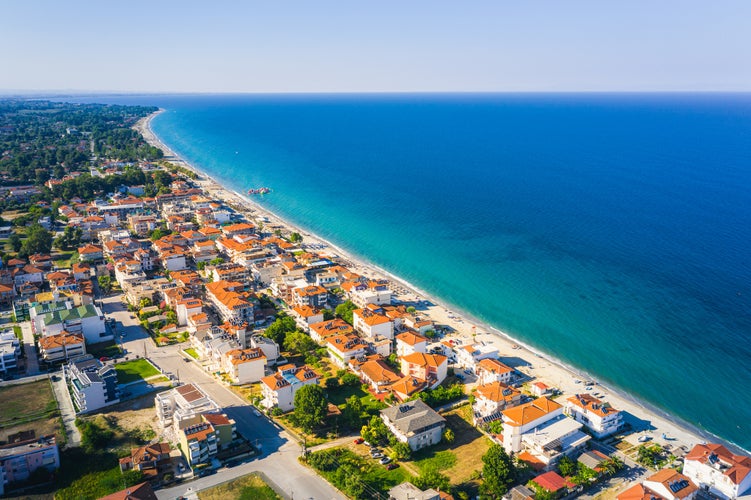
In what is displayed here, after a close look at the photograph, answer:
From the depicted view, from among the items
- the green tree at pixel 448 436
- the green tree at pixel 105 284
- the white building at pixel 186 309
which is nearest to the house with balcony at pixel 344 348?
the green tree at pixel 448 436

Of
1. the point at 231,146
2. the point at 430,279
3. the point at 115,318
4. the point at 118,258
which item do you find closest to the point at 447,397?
the point at 430,279

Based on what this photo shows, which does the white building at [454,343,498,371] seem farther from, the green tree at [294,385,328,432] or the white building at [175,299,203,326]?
the white building at [175,299,203,326]

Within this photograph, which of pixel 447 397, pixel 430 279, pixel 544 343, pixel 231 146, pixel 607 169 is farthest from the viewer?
pixel 231 146

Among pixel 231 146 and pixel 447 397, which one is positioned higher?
pixel 231 146

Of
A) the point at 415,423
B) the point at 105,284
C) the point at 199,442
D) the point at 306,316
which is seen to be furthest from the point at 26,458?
the point at 105,284

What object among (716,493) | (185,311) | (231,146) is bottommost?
(716,493)

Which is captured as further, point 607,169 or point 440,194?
point 607,169

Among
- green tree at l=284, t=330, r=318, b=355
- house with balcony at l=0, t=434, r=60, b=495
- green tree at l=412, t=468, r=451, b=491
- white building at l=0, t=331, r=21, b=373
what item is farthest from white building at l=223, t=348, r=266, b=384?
white building at l=0, t=331, r=21, b=373

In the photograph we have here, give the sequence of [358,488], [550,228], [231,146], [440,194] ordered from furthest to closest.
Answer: [231,146], [440,194], [550,228], [358,488]

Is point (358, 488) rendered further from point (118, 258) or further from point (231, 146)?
point (231, 146)
